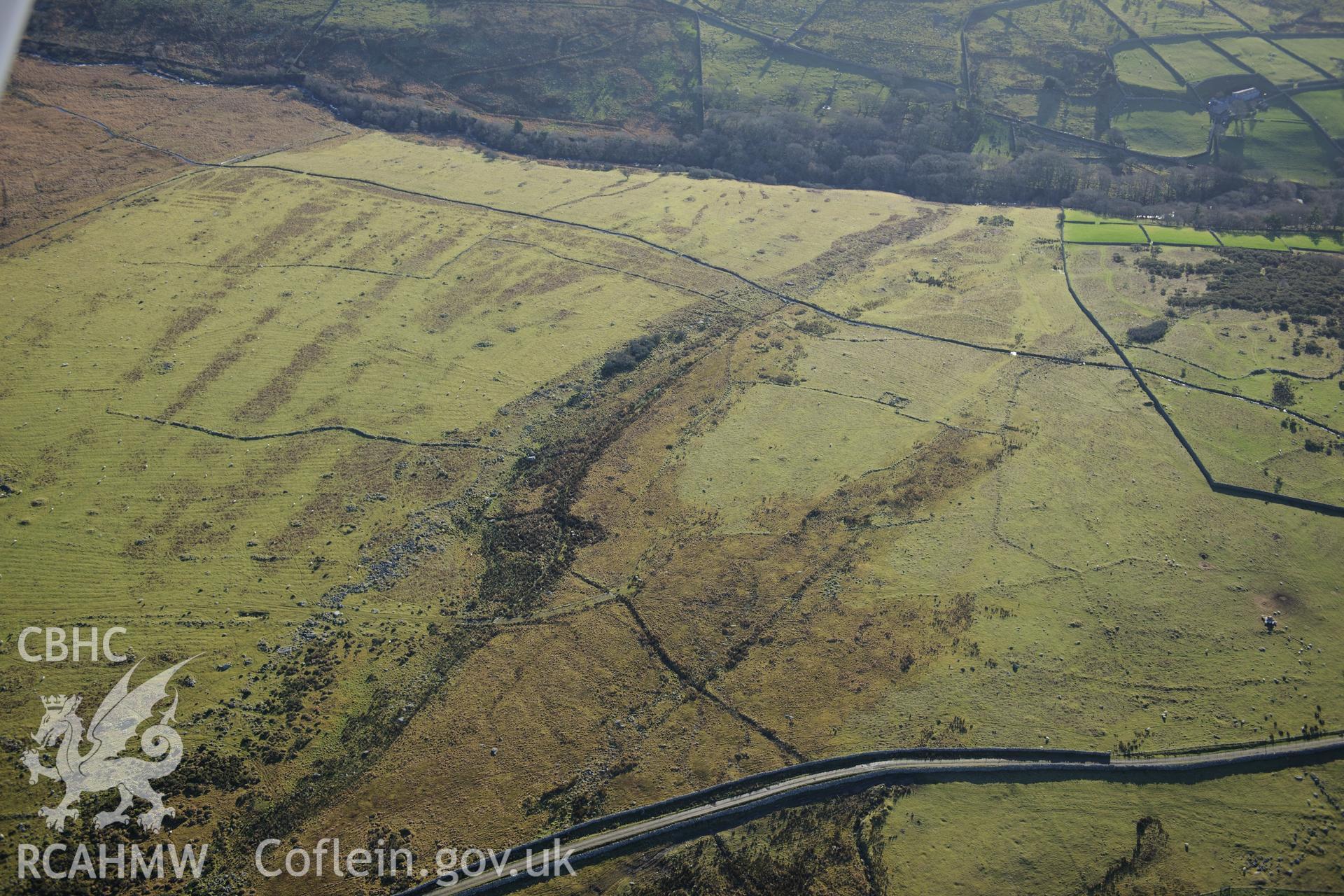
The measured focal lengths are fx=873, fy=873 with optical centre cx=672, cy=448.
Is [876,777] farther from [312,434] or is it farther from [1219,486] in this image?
[312,434]

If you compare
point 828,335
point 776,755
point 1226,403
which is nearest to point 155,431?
point 776,755

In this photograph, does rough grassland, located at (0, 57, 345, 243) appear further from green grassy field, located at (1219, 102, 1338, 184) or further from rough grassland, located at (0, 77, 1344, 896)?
green grassy field, located at (1219, 102, 1338, 184)

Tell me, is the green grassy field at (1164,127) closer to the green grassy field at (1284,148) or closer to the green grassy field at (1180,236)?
the green grassy field at (1284,148)

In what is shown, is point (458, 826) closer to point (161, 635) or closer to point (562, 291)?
point (161, 635)

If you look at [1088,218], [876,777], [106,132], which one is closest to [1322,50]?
[1088,218]

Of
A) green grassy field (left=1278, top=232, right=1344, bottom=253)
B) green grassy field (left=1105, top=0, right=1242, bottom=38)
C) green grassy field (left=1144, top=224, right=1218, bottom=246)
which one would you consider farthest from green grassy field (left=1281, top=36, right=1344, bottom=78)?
green grassy field (left=1144, top=224, right=1218, bottom=246)

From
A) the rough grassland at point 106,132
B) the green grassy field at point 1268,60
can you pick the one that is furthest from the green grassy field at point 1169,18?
the rough grassland at point 106,132

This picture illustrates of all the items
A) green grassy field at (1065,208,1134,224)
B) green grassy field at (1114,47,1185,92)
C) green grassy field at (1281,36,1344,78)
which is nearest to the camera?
green grassy field at (1065,208,1134,224)
